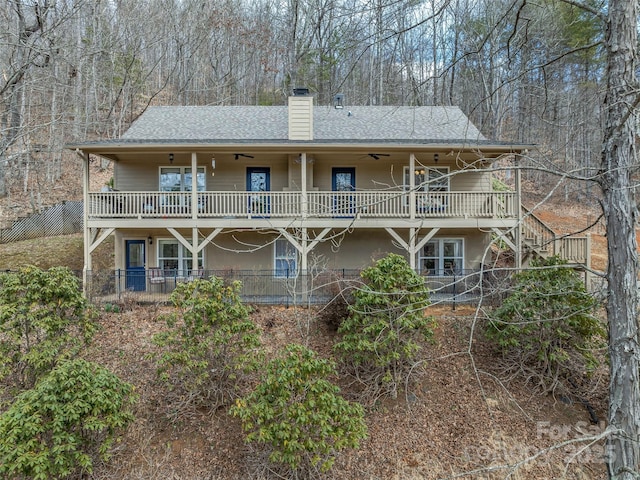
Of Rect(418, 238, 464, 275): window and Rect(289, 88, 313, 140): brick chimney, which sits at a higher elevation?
Rect(289, 88, 313, 140): brick chimney

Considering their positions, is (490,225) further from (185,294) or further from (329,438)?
(185,294)

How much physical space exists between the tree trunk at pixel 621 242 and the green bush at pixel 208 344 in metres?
6.45

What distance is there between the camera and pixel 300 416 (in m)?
6.83

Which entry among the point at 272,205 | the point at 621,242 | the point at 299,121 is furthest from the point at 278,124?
the point at 621,242

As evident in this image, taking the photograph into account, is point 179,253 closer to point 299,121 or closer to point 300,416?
point 299,121

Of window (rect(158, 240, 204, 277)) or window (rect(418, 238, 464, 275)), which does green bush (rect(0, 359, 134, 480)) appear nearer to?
window (rect(158, 240, 204, 277))

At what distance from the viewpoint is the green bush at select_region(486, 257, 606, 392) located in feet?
29.2

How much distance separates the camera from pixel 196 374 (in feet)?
27.3

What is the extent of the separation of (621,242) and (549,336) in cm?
588

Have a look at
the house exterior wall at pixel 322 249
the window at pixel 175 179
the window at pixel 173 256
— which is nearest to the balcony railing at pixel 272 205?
the window at pixel 175 179

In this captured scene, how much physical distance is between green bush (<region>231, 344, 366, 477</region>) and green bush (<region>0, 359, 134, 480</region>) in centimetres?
227

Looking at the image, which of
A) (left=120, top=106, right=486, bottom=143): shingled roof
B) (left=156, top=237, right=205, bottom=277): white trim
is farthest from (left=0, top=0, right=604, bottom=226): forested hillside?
(left=156, top=237, right=205, bottom=277): white trim

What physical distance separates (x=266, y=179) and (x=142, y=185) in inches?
200

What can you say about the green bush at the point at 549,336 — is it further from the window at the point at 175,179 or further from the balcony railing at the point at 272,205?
the window at the point at 175,179
